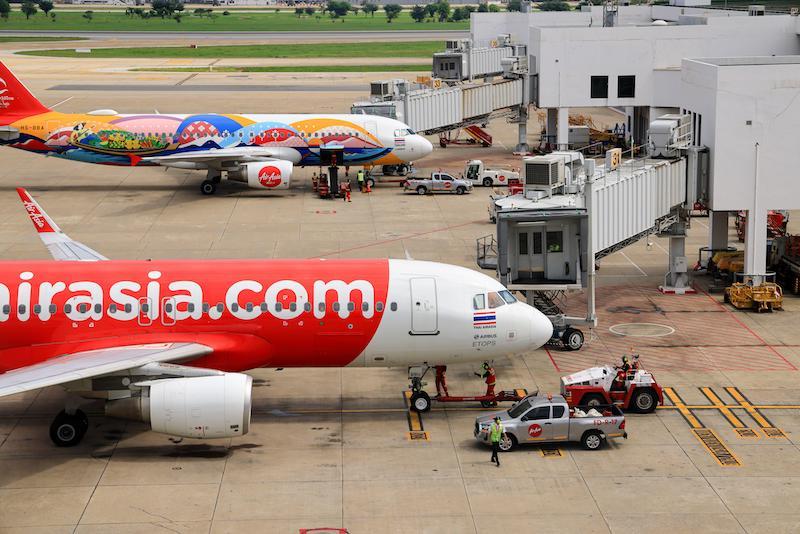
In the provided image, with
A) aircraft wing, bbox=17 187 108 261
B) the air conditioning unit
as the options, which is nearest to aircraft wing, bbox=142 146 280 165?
aircraft wing, bbox=17 187 108 261

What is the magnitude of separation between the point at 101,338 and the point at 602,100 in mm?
59268

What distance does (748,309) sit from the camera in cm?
5000

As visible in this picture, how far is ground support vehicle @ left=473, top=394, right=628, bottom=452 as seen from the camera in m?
33.8

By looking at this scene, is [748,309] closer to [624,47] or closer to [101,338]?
[101,338]

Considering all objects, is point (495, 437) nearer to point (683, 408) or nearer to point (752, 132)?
point (683, 408)

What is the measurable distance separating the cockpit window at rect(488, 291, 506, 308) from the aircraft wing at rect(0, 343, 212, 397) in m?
8.83

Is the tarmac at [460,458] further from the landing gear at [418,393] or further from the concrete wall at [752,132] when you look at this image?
the concrete wall at [752,132]

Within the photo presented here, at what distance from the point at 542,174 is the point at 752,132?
1181cm

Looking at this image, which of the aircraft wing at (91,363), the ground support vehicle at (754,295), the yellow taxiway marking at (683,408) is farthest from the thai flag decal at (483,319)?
the ground support vehicle at (754,295)

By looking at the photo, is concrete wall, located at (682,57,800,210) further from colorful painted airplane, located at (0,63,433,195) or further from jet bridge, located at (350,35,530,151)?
jet bridge, located at (350,35,530,151)

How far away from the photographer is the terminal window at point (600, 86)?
86500 mm

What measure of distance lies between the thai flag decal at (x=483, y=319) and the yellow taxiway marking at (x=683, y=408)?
6.86 metres

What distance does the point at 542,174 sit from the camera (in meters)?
44.5

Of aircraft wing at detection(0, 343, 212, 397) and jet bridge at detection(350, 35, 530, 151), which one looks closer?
aircraft wing at detection(0, 343, 212, 397)
